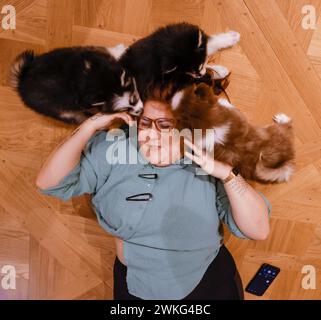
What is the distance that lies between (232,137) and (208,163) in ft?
0.32

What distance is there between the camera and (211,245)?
1087 millimetres

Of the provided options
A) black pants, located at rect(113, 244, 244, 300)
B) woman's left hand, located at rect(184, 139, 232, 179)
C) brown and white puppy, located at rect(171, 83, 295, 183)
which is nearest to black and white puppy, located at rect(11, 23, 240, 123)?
brown and white puppy, located at rect(171, 83, 295, 183)

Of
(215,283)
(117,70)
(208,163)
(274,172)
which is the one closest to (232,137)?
(208,163)

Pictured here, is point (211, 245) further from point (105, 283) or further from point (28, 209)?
point (28, 209)

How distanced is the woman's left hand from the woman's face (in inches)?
1.8

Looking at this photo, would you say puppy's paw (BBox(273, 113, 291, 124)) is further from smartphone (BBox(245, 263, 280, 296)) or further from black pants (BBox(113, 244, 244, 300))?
smartphone (BBox(245, 263, 280, 296))

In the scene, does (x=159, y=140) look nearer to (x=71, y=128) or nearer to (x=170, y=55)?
(x=170, y=55)

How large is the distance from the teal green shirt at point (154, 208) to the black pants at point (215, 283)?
0.22 ft

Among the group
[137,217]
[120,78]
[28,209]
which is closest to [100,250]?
[28,209]

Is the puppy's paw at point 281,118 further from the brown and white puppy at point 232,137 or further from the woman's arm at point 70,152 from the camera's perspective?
the woman's arm at point 70,152

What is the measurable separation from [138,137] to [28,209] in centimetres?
65

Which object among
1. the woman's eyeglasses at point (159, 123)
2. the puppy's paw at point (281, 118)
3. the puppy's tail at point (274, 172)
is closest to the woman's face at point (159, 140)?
the woman's eyeglasses at point (159, 123)

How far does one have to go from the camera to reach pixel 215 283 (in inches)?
45.4

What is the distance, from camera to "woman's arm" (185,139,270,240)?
0.95 meters
